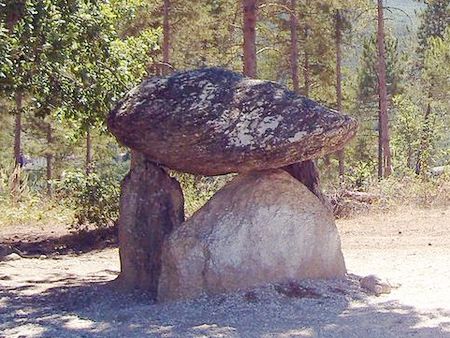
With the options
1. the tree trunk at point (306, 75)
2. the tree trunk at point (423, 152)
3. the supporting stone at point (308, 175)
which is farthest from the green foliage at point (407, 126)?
the supporting stone at point (308, 175)

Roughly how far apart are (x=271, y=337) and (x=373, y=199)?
9.70 m

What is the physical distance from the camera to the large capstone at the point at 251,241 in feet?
25.0

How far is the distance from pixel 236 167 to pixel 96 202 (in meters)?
6.71

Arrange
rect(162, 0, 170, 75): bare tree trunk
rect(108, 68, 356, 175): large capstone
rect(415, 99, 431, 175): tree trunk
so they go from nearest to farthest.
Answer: rect(108, 68, 356, 175): large capstone → rect(415, 99, 431, 175): tree trunk → rect(162, 0, 170, 75): bare tree trunk

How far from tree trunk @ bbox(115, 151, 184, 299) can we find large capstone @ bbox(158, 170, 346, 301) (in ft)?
1.60

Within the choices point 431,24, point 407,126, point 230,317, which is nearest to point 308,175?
point 230,317

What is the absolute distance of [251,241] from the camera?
25.2 ft

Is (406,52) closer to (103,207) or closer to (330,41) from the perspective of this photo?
(330,41)

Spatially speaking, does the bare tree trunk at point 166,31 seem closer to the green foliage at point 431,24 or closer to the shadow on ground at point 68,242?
the shadow on ground at point 68,242

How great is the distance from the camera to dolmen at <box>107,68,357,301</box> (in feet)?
24.9

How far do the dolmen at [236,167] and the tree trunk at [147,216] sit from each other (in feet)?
0.08

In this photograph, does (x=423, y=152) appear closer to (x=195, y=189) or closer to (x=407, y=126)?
(x=195, y=189)

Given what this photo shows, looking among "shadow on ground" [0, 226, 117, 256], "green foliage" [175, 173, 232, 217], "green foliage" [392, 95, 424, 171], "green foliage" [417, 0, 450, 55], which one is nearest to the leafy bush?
"shadow on ground" [0, 226, 117, 256]

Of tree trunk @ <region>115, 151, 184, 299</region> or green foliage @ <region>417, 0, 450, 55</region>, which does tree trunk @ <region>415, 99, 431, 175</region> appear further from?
green foliage @ <region>417, 0, 450, 55</region>
